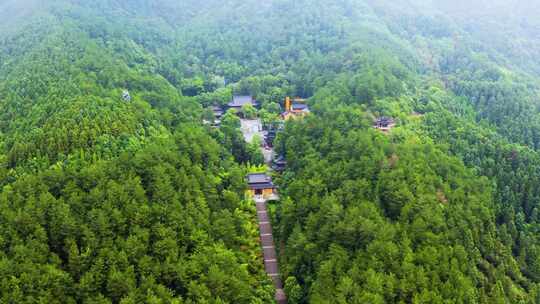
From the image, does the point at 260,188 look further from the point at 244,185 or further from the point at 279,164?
the point at 279,164

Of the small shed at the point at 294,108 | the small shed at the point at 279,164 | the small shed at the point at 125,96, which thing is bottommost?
the small shed at the point at 294,108

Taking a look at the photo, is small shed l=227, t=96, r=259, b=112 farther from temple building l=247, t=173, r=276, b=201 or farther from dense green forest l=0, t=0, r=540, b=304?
temple building l=247, t=173, r=276, b=201

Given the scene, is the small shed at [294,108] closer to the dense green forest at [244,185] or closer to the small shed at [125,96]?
the dense green forest at [244,185]

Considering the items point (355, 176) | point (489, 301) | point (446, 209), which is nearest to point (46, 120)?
point (355, 176)

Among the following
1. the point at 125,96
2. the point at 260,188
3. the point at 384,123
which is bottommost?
the point at 260,188

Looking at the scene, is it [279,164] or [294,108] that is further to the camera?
[294,108]

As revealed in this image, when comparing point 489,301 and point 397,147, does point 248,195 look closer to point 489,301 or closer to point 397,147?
A: point 397,147

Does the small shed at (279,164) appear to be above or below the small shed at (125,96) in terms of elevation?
below

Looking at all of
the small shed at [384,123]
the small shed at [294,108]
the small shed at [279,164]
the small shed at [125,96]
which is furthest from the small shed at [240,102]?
the small shed at [384,123]

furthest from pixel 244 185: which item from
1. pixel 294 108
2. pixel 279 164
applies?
pixel 294 108

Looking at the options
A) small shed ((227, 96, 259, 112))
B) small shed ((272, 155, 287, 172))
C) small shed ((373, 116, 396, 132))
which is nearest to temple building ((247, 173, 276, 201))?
small shed ((272, 155, 287, 172))
